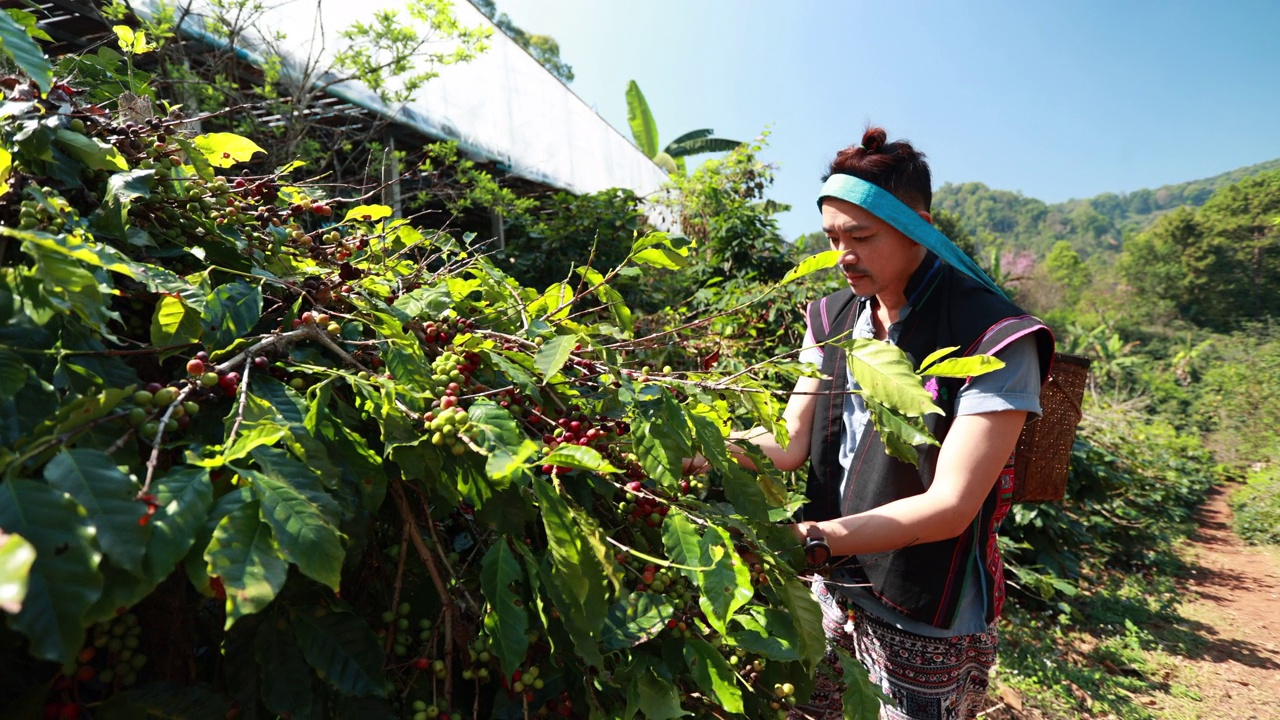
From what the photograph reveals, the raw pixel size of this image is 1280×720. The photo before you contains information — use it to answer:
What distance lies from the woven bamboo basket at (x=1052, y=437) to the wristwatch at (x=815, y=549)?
3.08 feet

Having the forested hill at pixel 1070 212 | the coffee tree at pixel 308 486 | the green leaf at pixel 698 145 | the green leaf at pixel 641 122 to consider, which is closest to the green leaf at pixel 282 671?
the coffee tree at pixel 308 486

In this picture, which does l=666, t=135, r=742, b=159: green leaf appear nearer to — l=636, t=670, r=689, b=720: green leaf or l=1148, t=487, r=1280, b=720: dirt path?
l=1148, t=487, r=1280, b=720: dirt path

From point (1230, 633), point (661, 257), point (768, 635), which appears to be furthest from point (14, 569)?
point (1230, 633)

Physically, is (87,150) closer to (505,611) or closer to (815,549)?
(505,611)

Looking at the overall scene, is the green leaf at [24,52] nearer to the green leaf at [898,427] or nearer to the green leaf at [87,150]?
the green leaf at [87,150]

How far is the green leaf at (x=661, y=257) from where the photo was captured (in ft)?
3.81

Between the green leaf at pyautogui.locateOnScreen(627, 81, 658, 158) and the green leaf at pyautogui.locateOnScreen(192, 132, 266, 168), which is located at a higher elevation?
the green leaf at pyautogui.locateOnScreen(627, 81, 658, 158)

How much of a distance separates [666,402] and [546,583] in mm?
282

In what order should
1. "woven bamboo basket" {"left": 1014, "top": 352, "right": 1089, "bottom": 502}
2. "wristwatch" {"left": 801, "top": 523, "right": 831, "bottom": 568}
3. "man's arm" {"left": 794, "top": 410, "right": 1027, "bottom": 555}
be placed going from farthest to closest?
1. "woven bamboo basket" {"left": 1014, "top": 352, "right": 1089, "bottom": 502}
2. "man's arm" {"left": 794, "top": 410, "right": 1027, "bottom": 555}
3. "wristwatch" {"left": 801, "top": 523, "right": 831, "bottom": 568}

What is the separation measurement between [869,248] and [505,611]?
50.8 inches

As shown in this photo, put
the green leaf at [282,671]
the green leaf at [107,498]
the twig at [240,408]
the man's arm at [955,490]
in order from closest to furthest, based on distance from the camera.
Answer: the green leaf at [107,498], the twig at [240,408], the green leaf at [282,671], the man's arm at [955,490]

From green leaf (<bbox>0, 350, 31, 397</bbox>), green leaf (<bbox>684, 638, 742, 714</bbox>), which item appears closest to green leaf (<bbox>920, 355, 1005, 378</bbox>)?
green leaf (<bbox>684, 638, 742, 714</bbox>)

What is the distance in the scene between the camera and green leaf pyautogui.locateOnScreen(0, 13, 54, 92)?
0.75 m

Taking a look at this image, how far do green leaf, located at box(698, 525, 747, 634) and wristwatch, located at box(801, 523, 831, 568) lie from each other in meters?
0.48
